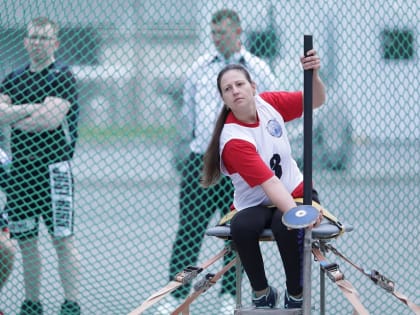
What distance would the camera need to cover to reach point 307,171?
3.65 meters

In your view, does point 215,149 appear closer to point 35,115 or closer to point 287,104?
point 287,104

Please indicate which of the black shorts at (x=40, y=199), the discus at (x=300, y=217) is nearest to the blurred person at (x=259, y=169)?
the discus at (x=300, y=217)

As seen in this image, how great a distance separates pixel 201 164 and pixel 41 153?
3.22 ft

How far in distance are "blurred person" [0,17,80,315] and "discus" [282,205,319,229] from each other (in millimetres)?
2090

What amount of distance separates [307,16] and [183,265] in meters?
1.72

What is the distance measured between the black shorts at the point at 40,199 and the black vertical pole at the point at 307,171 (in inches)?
79.9

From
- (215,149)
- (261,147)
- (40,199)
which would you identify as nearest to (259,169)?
(261,147)

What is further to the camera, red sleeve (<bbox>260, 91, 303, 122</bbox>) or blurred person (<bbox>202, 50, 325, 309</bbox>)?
red sleeve (<bbox>260, 91, 303, 122</bbox>)

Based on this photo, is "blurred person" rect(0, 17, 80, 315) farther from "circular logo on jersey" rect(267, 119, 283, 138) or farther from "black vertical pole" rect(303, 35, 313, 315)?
"black vertical pole" rect(303, 35, 313, 315)

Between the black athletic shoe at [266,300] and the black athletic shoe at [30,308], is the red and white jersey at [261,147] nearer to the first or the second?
the black athletic shoe at [266,300]

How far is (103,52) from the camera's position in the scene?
5559mm

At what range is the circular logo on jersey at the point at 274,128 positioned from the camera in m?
4.08

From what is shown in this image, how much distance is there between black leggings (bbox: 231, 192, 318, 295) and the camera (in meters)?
3.80

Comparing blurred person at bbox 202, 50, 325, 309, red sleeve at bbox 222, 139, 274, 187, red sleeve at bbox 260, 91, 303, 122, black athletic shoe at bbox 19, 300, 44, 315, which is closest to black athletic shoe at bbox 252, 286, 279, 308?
blurred person at bbox 202, 50, 325, 309
